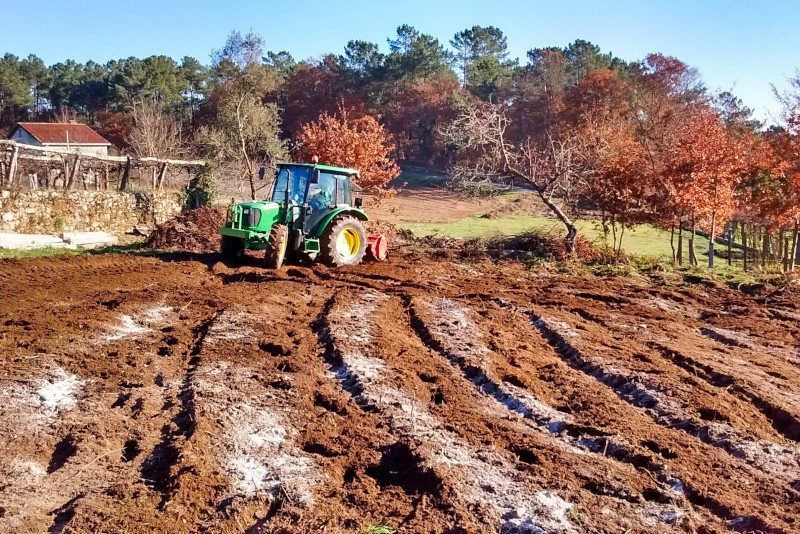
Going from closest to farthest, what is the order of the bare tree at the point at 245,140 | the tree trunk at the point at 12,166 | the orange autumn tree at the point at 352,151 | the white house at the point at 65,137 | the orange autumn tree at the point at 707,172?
1. the orange autumn tree at the point at 707,172
2. the tree trunk at the point at 12,166
3. the orange autumn tree at the point at 352,151
4. the bare tree at the point at 245,140
5. the white house at the point at 65,137

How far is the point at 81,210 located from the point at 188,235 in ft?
11.3

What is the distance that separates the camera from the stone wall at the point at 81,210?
16328 mm

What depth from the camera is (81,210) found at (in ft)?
58.4

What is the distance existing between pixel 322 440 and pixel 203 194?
17.4 meters

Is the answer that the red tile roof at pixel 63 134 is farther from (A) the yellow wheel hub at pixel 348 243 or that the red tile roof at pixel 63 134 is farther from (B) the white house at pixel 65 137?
(A) the yellow wheel hub at pixel 348 243

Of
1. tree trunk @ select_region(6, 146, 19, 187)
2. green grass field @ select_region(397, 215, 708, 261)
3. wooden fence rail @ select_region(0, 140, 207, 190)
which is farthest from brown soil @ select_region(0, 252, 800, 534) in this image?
green grass field @ select_region(397, 215, 708, 261)

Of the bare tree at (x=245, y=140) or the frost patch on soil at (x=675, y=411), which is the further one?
the bare tree at (x=245, y=140)

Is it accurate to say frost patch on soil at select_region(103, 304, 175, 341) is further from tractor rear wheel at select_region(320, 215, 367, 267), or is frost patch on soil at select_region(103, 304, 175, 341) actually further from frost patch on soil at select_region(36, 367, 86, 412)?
tractor rear wheel at select_region(320, 215, 367, 267)

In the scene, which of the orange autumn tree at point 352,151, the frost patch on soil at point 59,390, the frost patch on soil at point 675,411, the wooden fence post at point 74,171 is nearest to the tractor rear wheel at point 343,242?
the frost patch on soil at point 675,411

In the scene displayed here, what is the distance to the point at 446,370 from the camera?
7.15 meters

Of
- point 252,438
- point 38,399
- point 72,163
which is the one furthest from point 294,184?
point 72,163

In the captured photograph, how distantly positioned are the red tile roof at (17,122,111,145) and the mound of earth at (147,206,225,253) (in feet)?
83.1

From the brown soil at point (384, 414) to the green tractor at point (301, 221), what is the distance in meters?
2.29

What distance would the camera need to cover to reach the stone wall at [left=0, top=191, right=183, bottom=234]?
16328 mm
